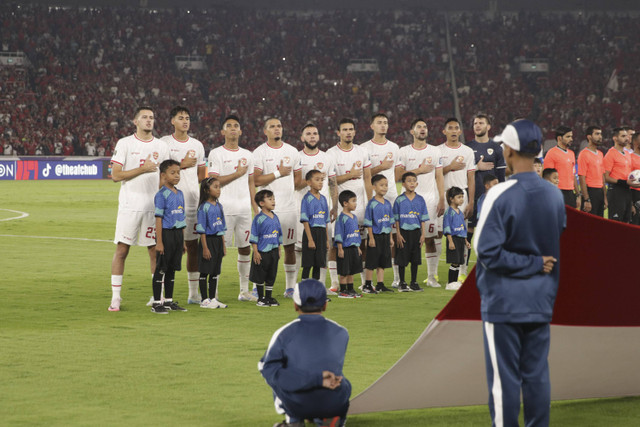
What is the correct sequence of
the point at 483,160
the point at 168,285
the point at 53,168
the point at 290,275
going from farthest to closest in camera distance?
the point at 53,168 → the point at 483,160 → the point at 290,275 → the point at 168,285

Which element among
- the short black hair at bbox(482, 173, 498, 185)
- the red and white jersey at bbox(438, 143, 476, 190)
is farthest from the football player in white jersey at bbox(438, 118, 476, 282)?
the short black hair at bbox(482, 173, 498, 185)

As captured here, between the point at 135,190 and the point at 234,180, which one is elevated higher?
the point at 234,180

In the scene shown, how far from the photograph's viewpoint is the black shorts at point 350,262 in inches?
419

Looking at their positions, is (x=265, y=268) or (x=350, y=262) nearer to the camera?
(x=265, y=268)

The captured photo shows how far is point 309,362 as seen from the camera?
4688 millimetres

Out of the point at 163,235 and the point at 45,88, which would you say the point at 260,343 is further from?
the point at 45,88

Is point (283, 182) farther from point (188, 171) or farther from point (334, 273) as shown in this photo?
point (334, 273)

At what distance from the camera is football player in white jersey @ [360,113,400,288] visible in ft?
37.7

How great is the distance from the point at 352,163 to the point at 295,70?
1575 inches

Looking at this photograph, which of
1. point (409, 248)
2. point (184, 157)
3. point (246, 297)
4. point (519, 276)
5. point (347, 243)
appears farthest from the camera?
point (409, 248)

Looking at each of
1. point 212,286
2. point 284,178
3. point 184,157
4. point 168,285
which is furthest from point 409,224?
point 168,285

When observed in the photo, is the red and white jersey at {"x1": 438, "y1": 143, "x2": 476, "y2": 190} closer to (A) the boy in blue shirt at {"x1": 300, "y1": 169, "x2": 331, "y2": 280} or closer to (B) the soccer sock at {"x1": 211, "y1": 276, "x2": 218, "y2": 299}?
(A) the boy in blue shirt at {"x1": 300, "y1": 169, "x2": 331, "y2": 280}

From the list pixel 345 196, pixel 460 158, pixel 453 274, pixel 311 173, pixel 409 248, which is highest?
pixel 460 158

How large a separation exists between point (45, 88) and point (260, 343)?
131 ft
